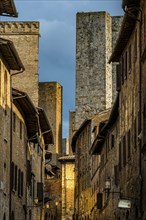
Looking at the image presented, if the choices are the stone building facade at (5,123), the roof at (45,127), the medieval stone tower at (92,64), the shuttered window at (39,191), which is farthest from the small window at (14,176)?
the medieval stone tower at (92,64)

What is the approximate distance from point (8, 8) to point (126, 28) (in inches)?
190

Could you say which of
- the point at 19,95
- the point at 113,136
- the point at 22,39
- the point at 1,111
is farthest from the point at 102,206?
the point at 22,39

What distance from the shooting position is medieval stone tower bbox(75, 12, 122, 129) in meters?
88.1

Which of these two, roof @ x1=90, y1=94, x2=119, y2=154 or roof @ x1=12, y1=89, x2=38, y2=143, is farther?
roof @ x1=90, y1=94, x2=119, y2=154

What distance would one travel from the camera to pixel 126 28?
3831 centimetres

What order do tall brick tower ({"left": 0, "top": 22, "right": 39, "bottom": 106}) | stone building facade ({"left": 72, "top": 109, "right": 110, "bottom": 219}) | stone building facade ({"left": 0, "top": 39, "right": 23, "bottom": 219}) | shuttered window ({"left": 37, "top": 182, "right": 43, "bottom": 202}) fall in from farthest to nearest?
tall brick tower ({"left": 0, "top": 22, "right": 39, "bottom": 106})
stone building facade ({"left": 72, "top": 109, "right": 110, "bottom": 219})
shuttered window ({"left": 37, "top": 182, "right": 43, "bottom": 202})
stone building facade ({"left": 0, "top": 39, "right": 23, "bottom": 219})

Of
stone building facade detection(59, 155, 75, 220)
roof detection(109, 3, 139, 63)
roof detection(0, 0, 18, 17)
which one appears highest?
roof detection(0, 0, 18, 17)

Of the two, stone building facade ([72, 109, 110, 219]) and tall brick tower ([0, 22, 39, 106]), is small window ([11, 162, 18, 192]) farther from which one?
tall brick tower ([0, 22, 39, 106])

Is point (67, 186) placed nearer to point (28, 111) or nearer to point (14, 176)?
point (28, 111)

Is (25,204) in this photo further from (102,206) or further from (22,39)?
(22,39)

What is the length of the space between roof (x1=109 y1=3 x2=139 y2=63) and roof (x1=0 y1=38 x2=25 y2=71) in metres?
4.41

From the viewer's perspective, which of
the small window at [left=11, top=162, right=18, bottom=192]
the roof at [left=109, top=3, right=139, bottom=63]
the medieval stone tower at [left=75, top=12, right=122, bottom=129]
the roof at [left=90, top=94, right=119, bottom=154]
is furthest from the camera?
the medieval stone tower at [left=75, top=12, right=122, bottom=129]

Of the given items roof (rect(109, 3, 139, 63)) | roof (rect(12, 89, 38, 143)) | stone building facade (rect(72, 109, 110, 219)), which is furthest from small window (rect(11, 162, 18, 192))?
stone building facade (rect(72, 109, 110, 219))

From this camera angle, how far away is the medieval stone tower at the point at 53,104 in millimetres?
103500
